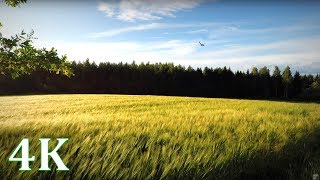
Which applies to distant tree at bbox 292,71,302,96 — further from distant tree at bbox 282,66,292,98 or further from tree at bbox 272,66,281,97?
tree at bbox 272,66,281,97

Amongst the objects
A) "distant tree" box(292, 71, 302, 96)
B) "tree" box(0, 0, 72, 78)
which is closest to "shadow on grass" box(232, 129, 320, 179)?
"tree" box(0, 0, 72, 78)

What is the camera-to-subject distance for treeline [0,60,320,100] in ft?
159

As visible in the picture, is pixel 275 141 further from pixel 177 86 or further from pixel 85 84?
pixel 177 86

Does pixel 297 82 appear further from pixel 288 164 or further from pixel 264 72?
pixel 288 164

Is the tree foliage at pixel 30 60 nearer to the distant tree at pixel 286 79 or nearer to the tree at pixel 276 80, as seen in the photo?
the tree at pixel 276 80

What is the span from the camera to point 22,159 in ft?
12.1

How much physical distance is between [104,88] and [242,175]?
54133 mm

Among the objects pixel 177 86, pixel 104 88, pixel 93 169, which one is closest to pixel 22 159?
pixel 93 169

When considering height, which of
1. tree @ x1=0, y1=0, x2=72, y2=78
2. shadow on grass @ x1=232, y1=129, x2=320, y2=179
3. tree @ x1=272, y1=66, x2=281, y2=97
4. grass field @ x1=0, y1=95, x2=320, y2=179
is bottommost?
shadow on grass @ x1=232, y1=129, x2=320, y2=179

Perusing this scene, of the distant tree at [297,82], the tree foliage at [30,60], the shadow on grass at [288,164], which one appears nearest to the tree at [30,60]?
the tree foliage at [30,60]

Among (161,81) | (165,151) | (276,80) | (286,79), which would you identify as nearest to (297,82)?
(286,79)

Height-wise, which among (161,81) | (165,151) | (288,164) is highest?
(161,81)

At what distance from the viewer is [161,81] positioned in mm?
74688

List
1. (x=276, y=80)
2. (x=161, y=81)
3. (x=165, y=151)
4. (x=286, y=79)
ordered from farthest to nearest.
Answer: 1. (x=276, y=80)
2. (x=286, y=79)
3. (x=161, y=81)
4. (x=165, y=151)
